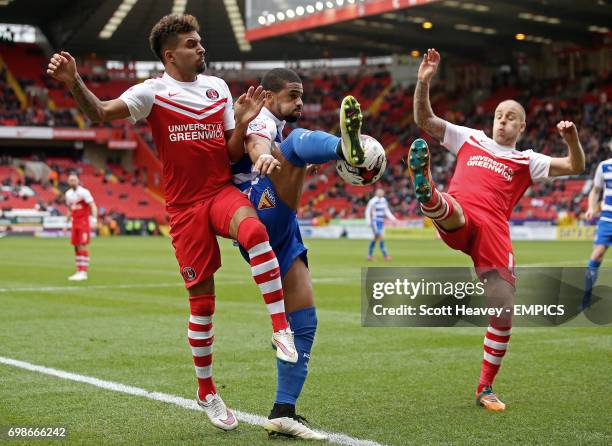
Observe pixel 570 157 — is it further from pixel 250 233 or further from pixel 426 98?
pixel 250 233

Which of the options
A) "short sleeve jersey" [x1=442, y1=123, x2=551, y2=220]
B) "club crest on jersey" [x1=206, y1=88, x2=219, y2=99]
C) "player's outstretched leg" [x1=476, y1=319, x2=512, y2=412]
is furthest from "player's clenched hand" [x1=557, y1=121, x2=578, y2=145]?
"club crest on jersey" [x1=206, y1=88, x2=219, y2=99]

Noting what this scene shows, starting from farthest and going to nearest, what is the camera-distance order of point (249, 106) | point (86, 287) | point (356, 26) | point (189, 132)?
point (356, 26) → point (86, 287) → point (189, 132) → point (249, 106)

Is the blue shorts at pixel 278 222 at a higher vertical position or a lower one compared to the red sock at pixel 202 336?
higher

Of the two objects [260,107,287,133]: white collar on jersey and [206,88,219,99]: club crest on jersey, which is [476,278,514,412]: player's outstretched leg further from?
[206,88,219,99]: club crest on jersey

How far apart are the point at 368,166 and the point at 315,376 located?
285 centimetres

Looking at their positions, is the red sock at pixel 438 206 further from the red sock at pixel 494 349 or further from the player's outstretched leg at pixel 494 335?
the red sock at pixel 494 349

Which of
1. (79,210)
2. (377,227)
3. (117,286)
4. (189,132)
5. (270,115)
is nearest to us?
(189,132)

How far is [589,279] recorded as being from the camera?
1164 centimetres

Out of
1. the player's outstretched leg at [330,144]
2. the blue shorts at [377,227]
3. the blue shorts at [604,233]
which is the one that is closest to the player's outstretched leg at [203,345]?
the player's outstretched leg at [330,144]

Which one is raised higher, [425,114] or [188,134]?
[425,114]

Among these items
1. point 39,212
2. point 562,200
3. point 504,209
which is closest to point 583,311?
point 504,209

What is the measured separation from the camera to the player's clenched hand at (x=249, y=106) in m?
5.03

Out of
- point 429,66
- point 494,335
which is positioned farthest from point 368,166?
point 494,335

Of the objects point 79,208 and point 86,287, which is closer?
point 86,287
